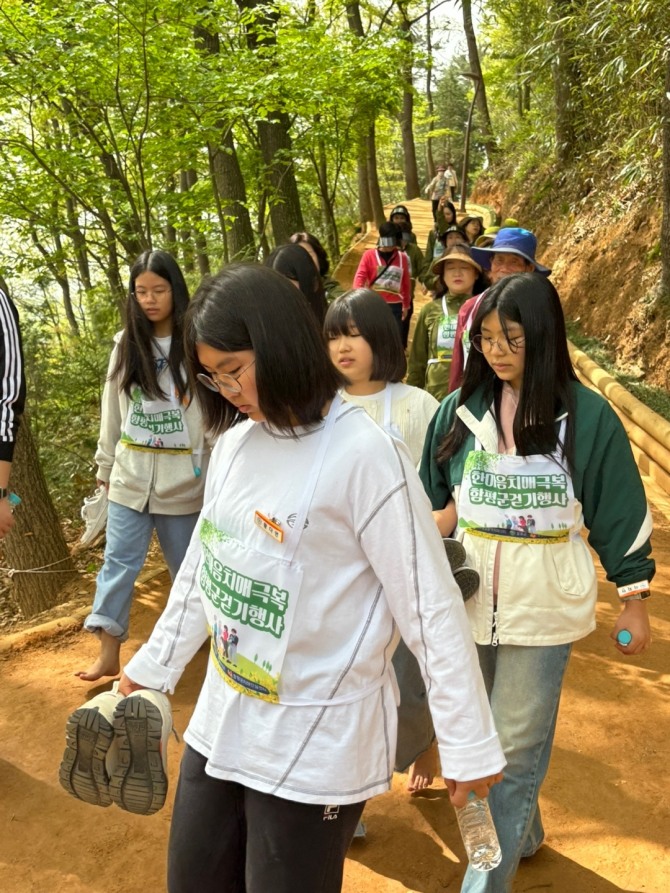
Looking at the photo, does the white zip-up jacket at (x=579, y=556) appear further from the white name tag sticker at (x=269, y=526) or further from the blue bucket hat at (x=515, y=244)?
the blue bucket hat at (x=515, y=244)

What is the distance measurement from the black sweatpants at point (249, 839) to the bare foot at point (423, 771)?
156 cm

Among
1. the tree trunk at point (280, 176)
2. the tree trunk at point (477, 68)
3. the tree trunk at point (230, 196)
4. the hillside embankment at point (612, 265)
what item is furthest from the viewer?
the tree trunk at point (477, 68)

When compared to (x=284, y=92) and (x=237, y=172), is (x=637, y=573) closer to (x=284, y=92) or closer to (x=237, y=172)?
(x=284, y=92)

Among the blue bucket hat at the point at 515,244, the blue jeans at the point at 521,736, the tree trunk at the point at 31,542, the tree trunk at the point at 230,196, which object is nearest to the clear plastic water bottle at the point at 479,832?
the blue jeans at the point at 521,736

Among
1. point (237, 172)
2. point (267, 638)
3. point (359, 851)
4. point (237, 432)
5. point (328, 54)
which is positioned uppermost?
point (328, 54)

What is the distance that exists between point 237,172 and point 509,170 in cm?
1493

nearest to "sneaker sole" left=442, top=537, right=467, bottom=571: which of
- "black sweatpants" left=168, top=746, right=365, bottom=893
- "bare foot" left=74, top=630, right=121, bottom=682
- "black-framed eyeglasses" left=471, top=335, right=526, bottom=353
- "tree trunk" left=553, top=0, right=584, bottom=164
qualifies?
"black-framed eyeglasses" left=471, top=335, right=526, bottom=353

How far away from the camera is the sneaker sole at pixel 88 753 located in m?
2.09

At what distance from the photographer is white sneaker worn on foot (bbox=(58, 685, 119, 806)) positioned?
2.09 m

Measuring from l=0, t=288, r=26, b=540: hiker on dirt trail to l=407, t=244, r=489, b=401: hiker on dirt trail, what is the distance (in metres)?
2.96

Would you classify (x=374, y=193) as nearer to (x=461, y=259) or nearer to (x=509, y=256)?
(x=461, y=259)

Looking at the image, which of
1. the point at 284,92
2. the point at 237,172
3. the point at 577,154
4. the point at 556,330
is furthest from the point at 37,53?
the point at 577,154

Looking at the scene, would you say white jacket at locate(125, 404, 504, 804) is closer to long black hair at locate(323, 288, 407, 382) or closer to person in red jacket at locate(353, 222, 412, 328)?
long black hair at locate(323, 288, 407, 382)

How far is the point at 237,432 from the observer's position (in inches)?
84.8
